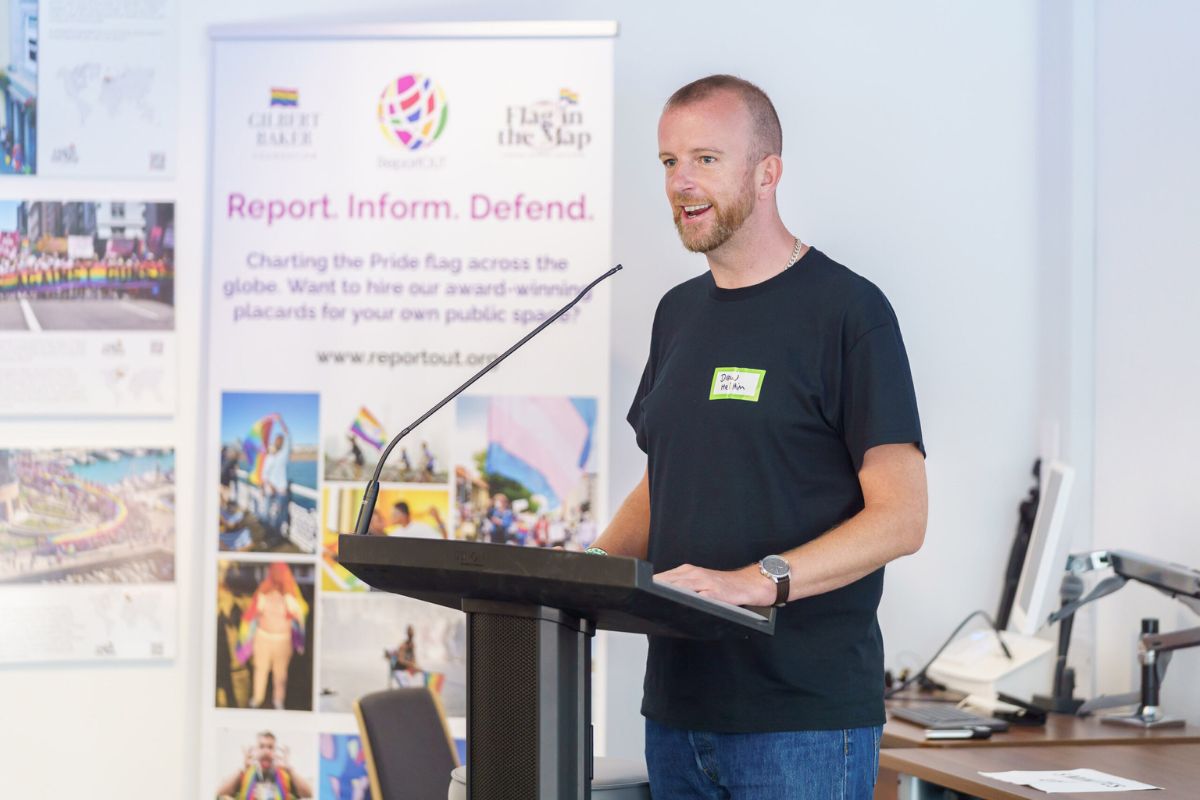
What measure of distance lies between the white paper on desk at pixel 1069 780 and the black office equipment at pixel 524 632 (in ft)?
3.02

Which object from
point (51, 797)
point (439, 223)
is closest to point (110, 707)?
point (51, 797)

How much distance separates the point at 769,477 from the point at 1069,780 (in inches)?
36.5

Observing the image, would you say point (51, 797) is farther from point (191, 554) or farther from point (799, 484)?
point (799, 484)

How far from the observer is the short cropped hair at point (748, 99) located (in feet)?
6.18

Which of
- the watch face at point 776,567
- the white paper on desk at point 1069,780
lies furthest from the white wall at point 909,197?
the watch face at point 776,567

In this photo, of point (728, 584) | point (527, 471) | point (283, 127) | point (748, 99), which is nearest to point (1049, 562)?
point (527, 471)

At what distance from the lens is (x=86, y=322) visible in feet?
11.4

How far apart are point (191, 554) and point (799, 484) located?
2395 millimetres

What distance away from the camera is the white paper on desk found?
84.5 inches

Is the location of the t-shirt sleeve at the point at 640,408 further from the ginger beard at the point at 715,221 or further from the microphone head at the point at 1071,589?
the microphone head at the point at 1071,589

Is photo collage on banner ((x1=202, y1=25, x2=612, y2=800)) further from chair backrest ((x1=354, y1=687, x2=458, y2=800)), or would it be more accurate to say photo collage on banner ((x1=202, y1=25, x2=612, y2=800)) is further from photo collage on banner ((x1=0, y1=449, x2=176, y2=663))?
chair backrest ((x1=354, y1=687, x2=458, y2=800))

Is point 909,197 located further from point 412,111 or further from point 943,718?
point 943,718

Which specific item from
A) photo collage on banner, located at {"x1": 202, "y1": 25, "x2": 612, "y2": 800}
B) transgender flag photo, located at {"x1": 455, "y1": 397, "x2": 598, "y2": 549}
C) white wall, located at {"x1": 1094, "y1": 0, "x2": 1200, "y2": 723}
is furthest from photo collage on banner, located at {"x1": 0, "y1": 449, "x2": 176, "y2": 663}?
white wall, located at {"x1": 1094, "y1": 0, "x2": 1200, "y2": 723}

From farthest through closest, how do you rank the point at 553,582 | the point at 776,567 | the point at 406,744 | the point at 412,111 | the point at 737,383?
the point at 412,111, the point at 406,744, the point at 737,383, the point at 776,567, the point at 553,582
